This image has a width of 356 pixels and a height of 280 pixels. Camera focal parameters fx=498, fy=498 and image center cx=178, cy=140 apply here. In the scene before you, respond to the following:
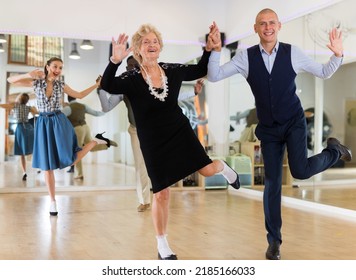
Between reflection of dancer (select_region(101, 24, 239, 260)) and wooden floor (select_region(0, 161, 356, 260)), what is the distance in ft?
1.74

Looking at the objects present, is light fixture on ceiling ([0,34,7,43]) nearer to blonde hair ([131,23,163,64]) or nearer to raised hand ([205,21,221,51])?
blonde hair ([131,23,163,64])

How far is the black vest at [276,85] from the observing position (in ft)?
10.1

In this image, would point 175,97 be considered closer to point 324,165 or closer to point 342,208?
point 324,165

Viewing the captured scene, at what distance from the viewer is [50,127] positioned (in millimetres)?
4891

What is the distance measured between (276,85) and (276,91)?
4 cm

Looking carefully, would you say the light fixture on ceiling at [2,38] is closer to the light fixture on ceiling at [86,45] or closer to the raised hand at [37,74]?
the light fixture on ceiling at [86,45]

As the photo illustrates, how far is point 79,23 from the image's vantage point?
23.5 feet

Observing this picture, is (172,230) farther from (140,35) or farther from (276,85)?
(140,35)

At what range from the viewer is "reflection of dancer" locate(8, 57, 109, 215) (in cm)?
489

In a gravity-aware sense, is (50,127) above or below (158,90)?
below

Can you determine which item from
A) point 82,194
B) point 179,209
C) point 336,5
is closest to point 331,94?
point 336,5

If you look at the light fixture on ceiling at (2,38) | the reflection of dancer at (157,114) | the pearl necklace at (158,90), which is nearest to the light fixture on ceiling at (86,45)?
the light fixture on ceiling at (2,38)

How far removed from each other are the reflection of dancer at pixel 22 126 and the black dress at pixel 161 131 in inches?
174

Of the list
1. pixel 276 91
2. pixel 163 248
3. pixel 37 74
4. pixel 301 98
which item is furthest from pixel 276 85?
pixel 301 98
